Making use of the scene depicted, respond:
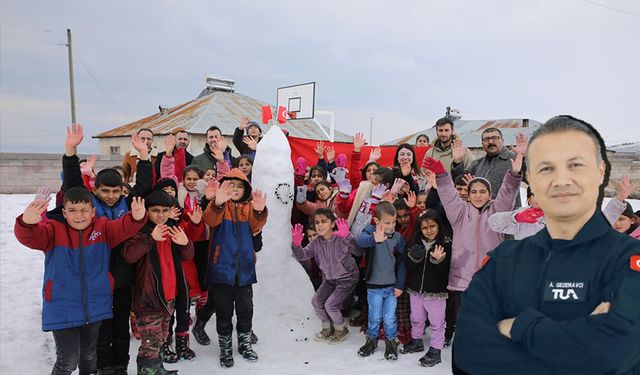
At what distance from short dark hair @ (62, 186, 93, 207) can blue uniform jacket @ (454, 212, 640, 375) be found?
104 inches

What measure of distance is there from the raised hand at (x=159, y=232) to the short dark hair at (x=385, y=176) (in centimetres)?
244

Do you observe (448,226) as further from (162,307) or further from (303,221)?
(162,307)

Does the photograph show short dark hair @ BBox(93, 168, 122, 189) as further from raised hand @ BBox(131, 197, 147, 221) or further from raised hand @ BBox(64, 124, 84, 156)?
raised hand @ BBox(131, 197, 147, 221)

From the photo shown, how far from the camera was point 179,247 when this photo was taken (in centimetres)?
339

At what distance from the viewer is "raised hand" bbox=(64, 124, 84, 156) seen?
2945 millimetres

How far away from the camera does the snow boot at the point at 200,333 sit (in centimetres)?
387

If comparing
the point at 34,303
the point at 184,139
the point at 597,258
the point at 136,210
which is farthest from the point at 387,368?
the point at 34,303

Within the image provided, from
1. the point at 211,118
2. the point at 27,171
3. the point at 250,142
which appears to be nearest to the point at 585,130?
the point at 250,142

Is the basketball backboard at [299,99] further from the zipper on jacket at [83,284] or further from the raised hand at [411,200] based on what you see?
the zipper on jacket at [83,284]

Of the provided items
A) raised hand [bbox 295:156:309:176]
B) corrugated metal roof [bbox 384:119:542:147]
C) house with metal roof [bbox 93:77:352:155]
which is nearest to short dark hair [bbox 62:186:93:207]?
raised hand [bbox 295:156:309:176]

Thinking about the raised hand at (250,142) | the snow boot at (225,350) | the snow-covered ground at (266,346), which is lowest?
the snow-covered ground at (266,346)

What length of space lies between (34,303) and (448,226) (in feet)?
16.2

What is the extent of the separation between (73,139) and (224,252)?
151cm

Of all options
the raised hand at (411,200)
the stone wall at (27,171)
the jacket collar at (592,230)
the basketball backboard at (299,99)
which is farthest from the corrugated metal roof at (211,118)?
the jacket collar at (592,230)
